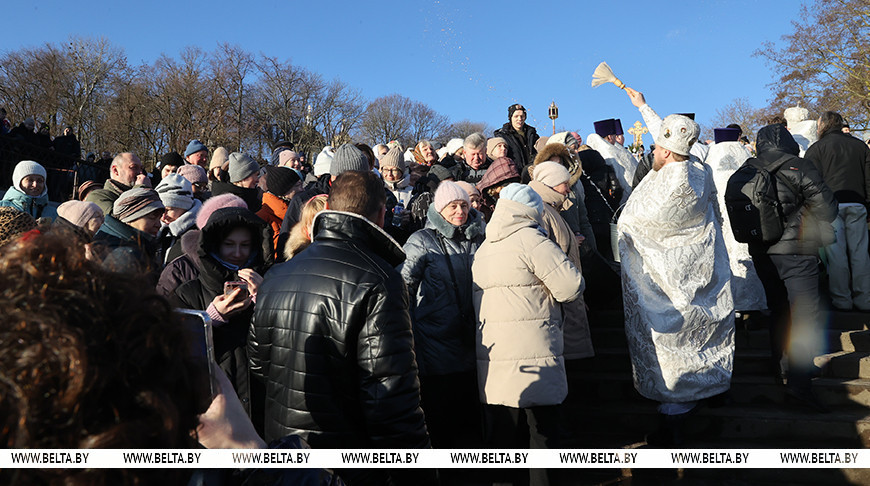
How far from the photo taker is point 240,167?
19.4 ft

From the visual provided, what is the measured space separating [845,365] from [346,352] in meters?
4.88

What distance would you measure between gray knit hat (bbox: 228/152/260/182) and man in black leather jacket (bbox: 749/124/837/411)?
188 inches

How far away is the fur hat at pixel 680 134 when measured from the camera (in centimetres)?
425

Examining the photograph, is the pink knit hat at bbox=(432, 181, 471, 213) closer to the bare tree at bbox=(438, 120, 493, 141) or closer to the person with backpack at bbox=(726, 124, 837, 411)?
the person with backpack at bbox=(726, 124, 837, 411)

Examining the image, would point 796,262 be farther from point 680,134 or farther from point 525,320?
point 525,320

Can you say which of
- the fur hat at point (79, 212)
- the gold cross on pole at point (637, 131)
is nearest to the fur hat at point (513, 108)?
the fur hat at point (79, 212)

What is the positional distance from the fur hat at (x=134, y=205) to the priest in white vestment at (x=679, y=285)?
11.4 ft

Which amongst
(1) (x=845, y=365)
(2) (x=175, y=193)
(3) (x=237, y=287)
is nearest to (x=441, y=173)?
(2) (x=175, y=193)

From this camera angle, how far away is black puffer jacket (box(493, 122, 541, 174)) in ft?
27.2

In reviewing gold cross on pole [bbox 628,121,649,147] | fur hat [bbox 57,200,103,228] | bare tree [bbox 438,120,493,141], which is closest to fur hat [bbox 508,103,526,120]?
fur hat [bbox 57,200,103,228]

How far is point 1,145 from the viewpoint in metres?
14.8

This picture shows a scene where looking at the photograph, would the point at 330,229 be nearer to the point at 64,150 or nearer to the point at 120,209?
the point at 120,209

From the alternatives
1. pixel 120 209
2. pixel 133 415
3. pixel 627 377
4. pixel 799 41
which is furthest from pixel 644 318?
pixel 799 41

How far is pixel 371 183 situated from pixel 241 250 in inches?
46.7
